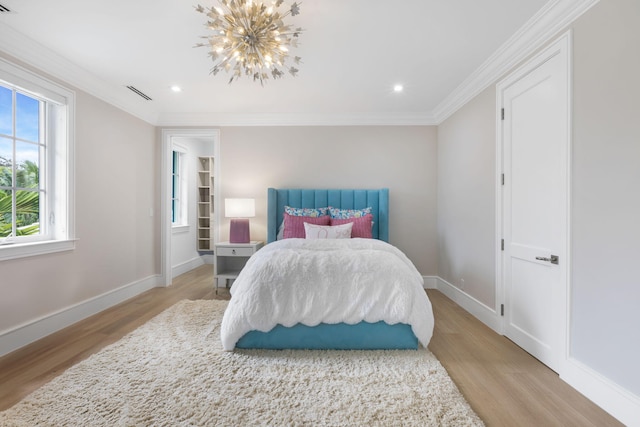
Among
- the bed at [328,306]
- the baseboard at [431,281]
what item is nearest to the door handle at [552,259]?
the bed at [328,306]

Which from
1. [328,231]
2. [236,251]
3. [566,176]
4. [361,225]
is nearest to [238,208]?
[236,251]

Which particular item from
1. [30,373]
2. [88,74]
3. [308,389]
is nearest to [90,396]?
[30,373]

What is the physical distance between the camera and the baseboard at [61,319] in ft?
7.27

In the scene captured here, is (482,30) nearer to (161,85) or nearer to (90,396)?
(161,85)

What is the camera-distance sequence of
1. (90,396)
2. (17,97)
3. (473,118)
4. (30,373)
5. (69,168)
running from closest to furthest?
(90,396) < (30,373) < (17,97) < (69,168) < (473,118)

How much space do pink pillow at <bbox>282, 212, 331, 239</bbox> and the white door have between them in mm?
1984

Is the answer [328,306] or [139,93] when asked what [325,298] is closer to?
[328,306]

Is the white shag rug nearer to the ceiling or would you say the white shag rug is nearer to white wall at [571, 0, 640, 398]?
white wall at [571, 0, 640, 398]

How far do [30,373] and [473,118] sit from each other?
4358 millimetres

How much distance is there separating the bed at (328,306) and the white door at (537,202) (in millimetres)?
811

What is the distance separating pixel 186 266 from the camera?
5137 millimetres

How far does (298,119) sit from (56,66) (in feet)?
8.46

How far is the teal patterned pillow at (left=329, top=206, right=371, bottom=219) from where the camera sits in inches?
148

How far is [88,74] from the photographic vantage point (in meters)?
2.89
